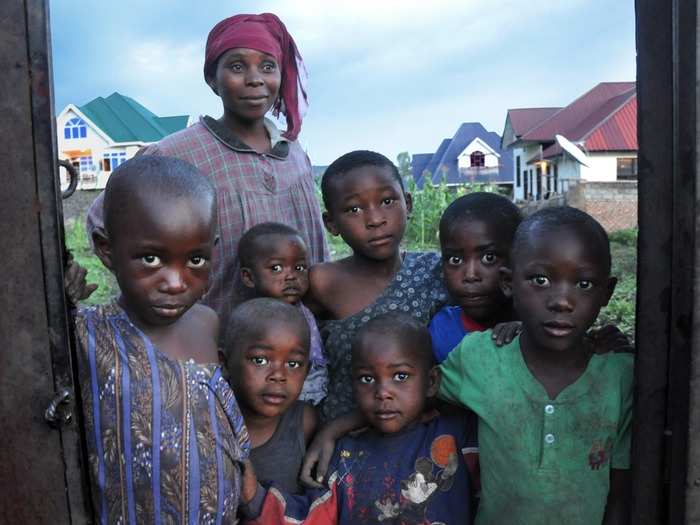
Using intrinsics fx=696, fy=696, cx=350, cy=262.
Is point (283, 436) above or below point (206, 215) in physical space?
below

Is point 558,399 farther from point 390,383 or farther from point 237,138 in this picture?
point 237,138

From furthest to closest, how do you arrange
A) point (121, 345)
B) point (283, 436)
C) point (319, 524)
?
1. point (283, 436)
2. point (319, 524)
3. point (121, 345)

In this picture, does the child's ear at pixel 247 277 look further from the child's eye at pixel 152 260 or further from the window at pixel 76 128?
the window at pixel 76 128

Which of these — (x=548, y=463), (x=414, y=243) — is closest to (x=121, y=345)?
(x=548, y=463)

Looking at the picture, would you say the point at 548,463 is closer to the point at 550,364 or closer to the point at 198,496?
the point at 550,364

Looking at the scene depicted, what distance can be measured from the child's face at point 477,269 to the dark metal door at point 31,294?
1328mm

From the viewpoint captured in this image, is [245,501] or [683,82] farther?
[245,501]

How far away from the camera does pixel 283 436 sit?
2.08 metres

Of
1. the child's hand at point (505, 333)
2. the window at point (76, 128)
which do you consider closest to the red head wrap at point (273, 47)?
the child's hand at point (505, 333)

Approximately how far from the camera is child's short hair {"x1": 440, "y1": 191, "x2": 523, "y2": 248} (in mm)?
2275

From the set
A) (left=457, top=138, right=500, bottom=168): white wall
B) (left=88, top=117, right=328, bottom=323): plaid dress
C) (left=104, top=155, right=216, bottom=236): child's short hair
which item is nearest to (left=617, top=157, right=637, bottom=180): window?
(left=457, top=138, right=500, bottom=168): white wall

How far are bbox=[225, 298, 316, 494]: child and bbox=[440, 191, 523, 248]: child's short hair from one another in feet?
2.04

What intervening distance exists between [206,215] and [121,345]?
347 millimetres

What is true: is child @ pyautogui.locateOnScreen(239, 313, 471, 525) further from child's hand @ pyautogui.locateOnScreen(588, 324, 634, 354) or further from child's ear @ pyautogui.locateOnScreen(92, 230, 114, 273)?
child's ear @ pyautogui.locateOnScreen(92, 230, 114, 273)
